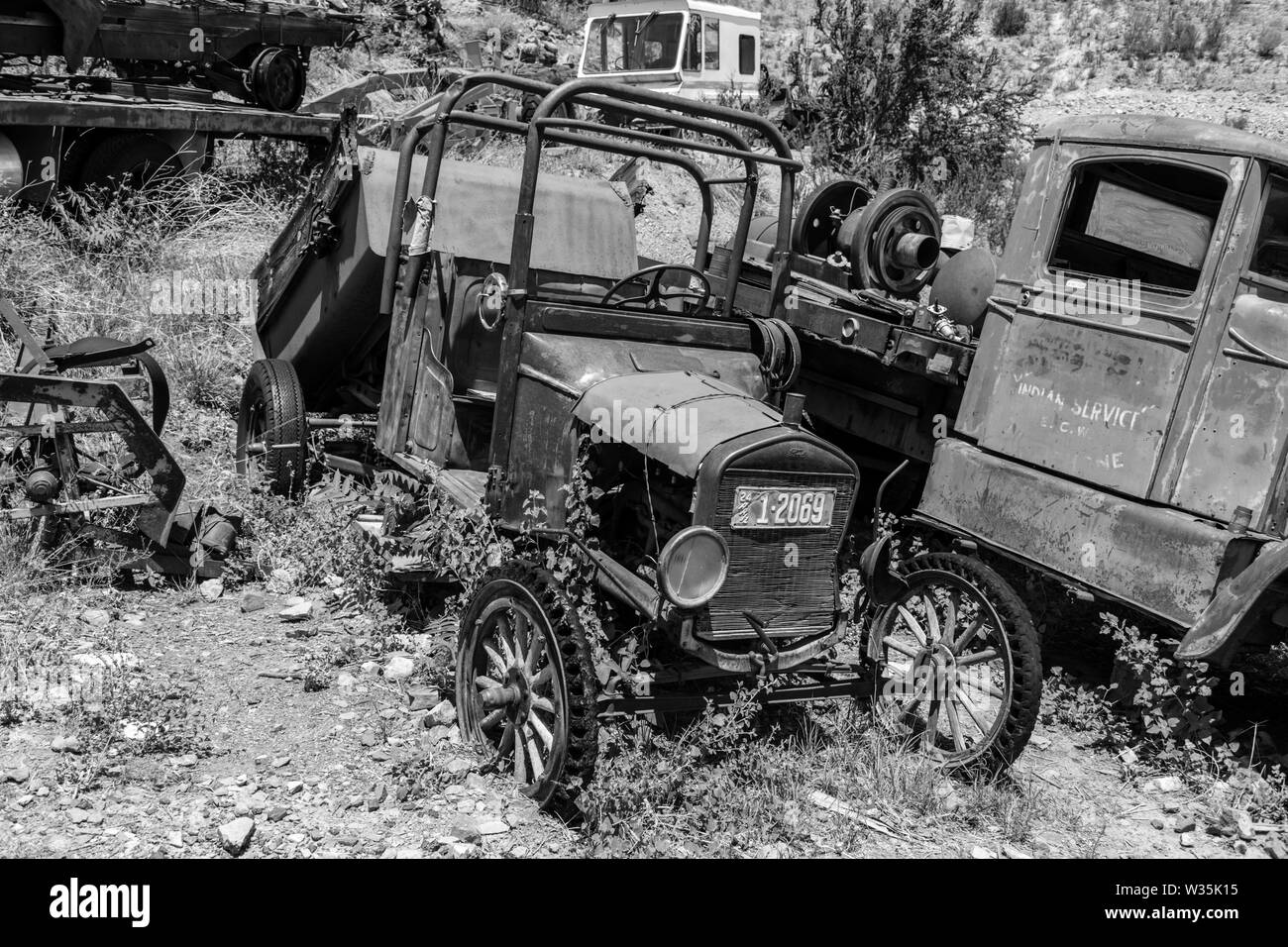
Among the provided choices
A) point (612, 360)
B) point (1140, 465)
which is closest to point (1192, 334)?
point (1140, 465)

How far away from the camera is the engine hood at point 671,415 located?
4016 mm

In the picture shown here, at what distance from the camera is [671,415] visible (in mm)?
4156

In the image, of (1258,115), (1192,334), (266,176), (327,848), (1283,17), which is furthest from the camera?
(1283,17)

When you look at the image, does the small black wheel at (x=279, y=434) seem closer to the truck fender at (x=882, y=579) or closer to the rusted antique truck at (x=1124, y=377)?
the rusted antique truck at (x=1124, y=377)

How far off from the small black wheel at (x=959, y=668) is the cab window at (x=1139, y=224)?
6.17 feet

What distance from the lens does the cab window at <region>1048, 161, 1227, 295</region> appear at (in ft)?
17.7

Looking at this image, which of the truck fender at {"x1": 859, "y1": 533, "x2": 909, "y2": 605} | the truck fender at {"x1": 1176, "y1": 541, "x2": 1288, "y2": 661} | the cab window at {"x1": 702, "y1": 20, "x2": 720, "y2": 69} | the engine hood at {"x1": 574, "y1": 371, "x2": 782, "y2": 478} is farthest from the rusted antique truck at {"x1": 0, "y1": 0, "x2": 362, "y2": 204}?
the truck fender at {"x1": 1176, "y1": 541, "x2": 1288, "y2": 661}

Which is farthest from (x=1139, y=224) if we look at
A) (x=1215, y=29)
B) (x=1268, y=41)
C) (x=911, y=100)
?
(x=1215, y=29)

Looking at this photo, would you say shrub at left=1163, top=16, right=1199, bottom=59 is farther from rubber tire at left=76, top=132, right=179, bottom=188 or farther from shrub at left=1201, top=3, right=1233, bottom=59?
rubber tire at left=76, top=132, right=179, bottom=188

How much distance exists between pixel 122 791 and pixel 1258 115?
1951 cm

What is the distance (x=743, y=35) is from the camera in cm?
1877

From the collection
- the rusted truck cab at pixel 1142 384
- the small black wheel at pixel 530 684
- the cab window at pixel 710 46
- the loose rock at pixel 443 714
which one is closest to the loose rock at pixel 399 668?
the loose rock at pixel 443 714

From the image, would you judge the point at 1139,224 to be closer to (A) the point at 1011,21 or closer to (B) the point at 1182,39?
(B) the point at 1182,39

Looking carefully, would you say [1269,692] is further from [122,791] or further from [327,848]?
[122,791]
